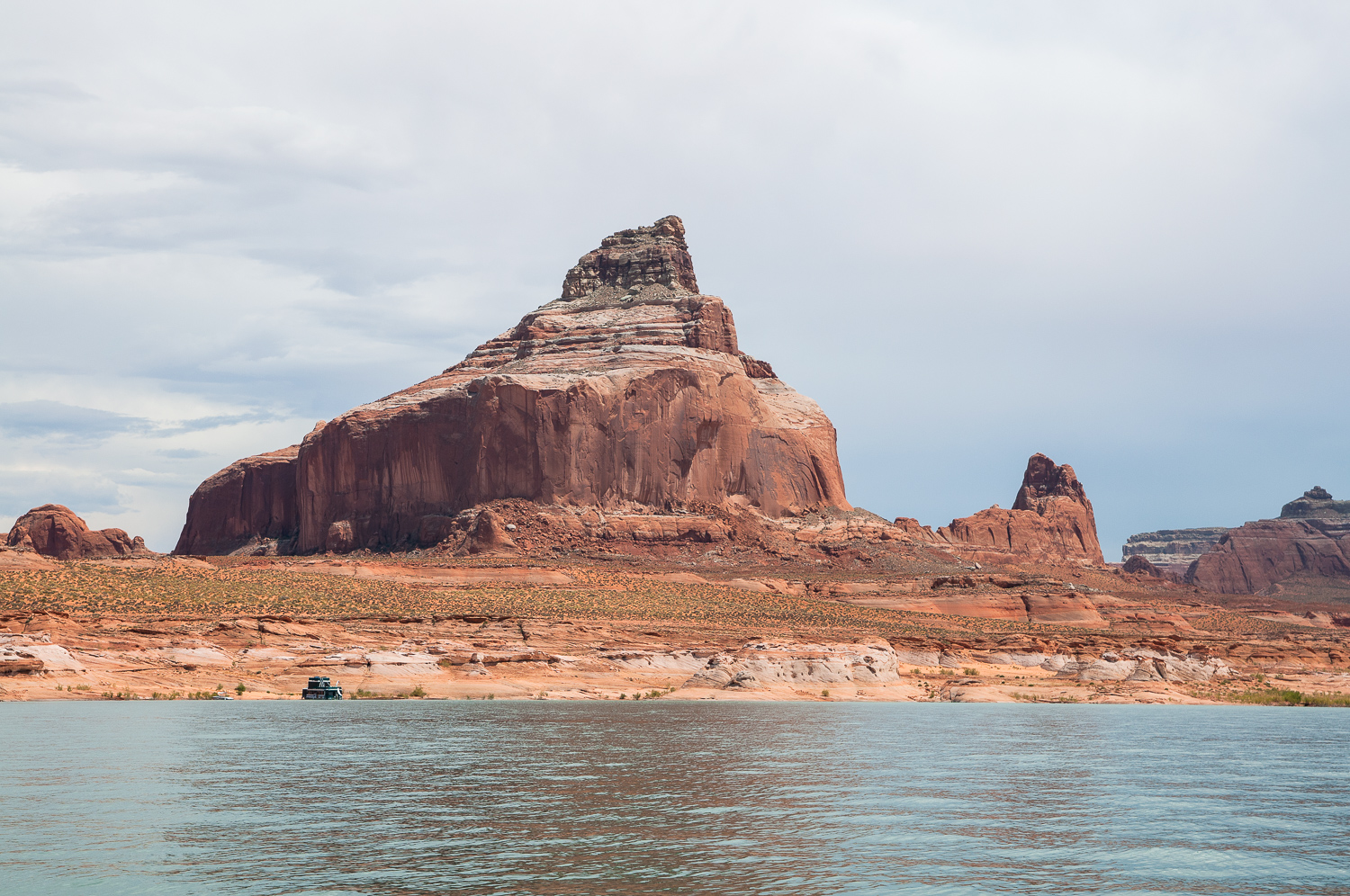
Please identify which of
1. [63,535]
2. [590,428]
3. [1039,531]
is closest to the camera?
[590,428]

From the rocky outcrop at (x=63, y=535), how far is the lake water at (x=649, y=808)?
94054 millimetres

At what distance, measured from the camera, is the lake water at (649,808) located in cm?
1514

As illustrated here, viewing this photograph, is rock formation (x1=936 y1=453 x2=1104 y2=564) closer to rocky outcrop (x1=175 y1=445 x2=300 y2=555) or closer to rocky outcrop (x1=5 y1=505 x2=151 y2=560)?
rocky outcrop (x1=175 y1=445 x2=300 y2=555)

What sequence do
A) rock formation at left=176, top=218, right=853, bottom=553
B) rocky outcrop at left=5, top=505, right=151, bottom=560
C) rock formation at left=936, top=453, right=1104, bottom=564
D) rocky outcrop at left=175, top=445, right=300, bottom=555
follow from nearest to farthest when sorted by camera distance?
rock formation at left=176, top=218, right=853, bottom=553 < rocky outcrop at left=5, top=505, right=151, bottom=560 < rocky outcrop at left=175, top=445, right=300, bottom=555 < rock formation at left=936, top=453, right=1104, bottom=564

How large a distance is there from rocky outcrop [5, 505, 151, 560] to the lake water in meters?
94.1

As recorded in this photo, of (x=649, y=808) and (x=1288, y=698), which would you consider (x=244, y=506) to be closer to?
(x=1288, y=698)

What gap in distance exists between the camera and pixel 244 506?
13638cm

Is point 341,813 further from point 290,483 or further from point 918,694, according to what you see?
point 290,483

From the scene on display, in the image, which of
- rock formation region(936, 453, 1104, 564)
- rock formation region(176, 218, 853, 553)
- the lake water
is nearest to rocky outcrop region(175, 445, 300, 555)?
rock formation region(176, 218, 853, 553)

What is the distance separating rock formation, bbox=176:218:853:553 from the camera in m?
103

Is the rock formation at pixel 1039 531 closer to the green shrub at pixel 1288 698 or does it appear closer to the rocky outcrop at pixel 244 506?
the rocky outcrop at pixel 244 506

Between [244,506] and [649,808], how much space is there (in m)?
126

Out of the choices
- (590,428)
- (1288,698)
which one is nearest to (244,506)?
(590,428)

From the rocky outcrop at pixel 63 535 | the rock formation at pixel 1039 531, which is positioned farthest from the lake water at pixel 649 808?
the rock formation at pixel 1039 531
